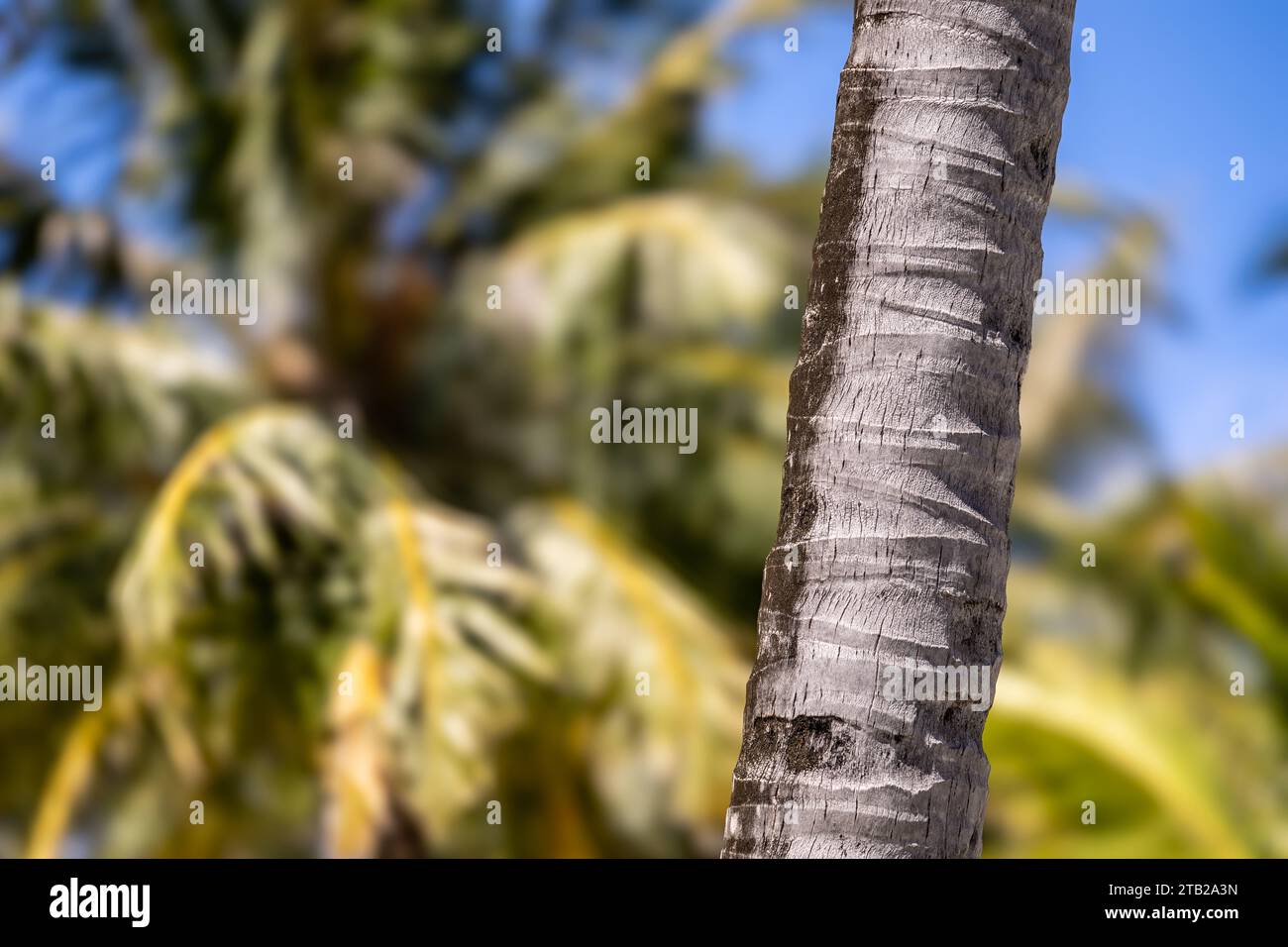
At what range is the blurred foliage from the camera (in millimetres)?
6109

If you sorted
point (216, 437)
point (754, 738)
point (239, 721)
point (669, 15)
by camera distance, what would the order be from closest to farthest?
point (754, 738), point (216, 437), point (239, 721), point (669, 15)

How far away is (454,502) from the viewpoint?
812cm

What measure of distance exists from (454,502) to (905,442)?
6571mm

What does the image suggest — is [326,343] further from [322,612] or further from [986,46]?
[986,46]

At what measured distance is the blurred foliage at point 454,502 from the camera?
6.11 m

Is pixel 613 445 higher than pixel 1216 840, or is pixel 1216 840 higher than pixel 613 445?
pixel 613 445

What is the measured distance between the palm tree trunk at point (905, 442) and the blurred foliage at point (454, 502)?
4017mm

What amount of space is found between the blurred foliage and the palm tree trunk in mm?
4017

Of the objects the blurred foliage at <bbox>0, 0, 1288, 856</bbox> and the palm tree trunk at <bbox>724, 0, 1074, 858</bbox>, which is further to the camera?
the blurred foliage at <bbox>0, 0, 1288, 856</bbox>

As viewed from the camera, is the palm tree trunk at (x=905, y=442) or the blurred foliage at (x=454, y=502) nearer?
the palm tree trunk at (x=905, y=442)

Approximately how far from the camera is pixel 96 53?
326 inches

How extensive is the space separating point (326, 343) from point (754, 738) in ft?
22.4
